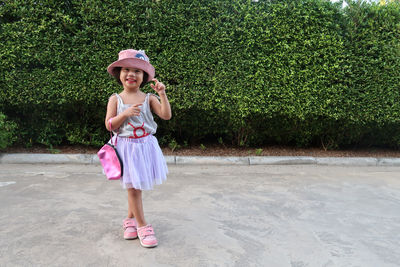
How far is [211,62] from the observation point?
19.9 ft

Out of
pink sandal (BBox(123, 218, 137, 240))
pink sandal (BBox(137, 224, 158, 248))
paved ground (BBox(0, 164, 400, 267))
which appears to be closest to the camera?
paved ground (BBox(0, 164, 400, 267))

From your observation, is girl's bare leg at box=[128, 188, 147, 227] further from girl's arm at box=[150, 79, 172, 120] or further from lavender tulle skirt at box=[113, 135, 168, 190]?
girl's arm at box=[150, 79, 172, 120]

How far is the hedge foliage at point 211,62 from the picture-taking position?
5781 millimetres

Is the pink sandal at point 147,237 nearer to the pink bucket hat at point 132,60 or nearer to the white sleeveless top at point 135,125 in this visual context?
the white sleeveless top at point 135,125

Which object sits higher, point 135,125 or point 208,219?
point 135,125

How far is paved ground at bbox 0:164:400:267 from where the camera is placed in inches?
106

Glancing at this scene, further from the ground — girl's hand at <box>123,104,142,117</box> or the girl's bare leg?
girl's hand at <box>123,104,142,117</box>

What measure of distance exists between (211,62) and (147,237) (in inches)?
155

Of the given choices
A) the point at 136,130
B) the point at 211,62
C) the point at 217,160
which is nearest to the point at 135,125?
the point at 136,130

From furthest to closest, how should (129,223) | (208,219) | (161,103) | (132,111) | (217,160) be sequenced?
(217,160)
(208,219)
(129,223)
(161,103)
(132,111)

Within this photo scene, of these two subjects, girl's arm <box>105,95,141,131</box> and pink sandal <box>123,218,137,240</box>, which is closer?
girl's arm <box>105,95,141,131</box>

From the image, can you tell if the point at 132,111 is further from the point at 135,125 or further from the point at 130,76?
the point at 130,76

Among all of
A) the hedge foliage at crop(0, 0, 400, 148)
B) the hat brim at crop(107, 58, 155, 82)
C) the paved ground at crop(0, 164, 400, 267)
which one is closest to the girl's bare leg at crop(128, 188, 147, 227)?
the paved ground at crop(0, 164, 400, 267)

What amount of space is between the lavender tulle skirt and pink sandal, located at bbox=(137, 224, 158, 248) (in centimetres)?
37
